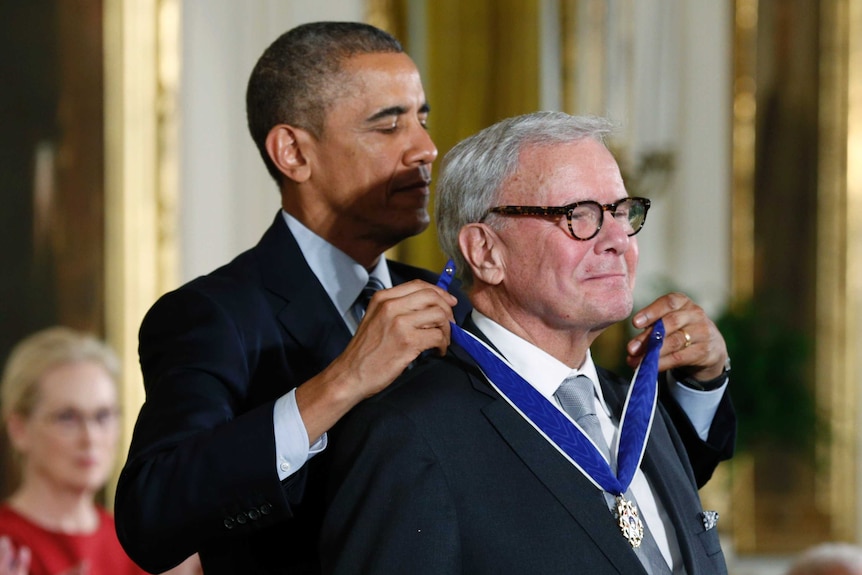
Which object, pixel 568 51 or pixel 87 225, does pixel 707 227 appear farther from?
pixel 87 225

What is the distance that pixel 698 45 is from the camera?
6.94m

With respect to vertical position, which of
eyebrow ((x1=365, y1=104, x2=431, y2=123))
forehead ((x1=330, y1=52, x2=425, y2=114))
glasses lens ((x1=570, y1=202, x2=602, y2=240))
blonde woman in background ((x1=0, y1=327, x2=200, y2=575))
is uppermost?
forehead ((x1=330, y1=52, x2=425, y2=114))

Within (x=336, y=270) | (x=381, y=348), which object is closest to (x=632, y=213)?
(x=381, y=348)

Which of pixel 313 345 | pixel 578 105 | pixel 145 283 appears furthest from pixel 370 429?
pixel 578 105

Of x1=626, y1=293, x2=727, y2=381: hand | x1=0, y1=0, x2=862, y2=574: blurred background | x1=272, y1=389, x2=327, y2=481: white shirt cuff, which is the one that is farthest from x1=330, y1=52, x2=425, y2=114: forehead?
x1=0, y1=0, x2=862, y2=574: blurred background

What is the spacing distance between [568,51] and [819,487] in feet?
9.51

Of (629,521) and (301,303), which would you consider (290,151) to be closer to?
(301,303)

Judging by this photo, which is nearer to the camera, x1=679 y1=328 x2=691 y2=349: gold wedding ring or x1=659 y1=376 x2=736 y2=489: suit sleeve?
x1=679 y1=328 x2=691 y2=349: gold wedding ring

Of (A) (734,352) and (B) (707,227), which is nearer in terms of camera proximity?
(A) (734,352)

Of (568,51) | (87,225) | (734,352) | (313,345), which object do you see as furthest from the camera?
(568,51)

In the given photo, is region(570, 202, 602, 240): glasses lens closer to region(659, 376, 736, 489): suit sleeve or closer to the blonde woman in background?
region(659, 376, 736, 489): suit sleeve

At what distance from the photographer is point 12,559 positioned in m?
4.25

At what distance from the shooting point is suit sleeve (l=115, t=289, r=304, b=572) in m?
2.01

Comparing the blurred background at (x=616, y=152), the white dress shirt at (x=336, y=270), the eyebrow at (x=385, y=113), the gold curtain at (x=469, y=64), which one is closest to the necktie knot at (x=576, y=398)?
the white dress shirt at (x=336, y=270)
